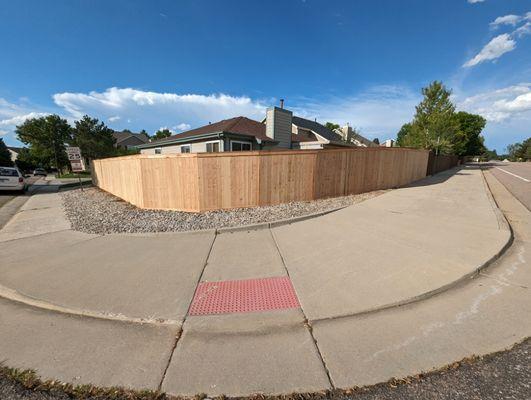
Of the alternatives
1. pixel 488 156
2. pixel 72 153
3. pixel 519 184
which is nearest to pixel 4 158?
pixel 72 153

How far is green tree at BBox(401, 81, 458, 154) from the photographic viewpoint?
25.1 meters

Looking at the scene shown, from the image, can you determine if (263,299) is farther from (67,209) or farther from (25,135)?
(25,135)

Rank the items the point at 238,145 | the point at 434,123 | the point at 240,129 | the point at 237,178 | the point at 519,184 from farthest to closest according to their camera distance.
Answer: the point at 434,123 < the point at 240,129 < the point at 519,184 < the point at 238,145 < the point at 237,178

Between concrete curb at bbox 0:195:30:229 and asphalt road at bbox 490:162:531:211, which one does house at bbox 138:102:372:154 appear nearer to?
concrete curb at bbox 0:195:30:229

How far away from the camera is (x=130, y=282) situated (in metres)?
3.53

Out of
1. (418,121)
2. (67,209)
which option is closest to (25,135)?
(67,209)

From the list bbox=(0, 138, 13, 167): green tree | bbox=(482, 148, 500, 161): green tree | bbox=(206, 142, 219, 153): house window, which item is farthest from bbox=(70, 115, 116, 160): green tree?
bbox=(482, 148, 500, 161): green tree

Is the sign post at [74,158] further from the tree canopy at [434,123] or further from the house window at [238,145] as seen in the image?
the tree canopy at [434,123]

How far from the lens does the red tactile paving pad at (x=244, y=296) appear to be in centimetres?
290

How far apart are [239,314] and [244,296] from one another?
36 centimetres

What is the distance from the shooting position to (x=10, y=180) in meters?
13.7

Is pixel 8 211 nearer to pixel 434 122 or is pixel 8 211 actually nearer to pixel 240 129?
pixel 240 129

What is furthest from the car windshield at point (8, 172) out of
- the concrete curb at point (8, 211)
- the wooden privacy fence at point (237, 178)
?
the wooden privacy fence at point (237, 178)

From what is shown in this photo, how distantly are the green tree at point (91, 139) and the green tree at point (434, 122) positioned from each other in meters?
39.5
